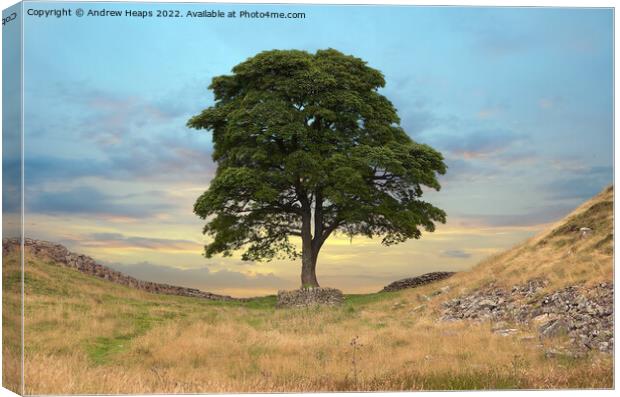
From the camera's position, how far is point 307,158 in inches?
910

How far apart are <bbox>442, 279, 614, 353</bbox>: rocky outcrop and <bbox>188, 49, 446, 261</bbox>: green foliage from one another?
554 cm

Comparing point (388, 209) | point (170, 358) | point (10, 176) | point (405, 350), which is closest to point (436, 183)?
point (388, 209)

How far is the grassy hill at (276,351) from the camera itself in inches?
427

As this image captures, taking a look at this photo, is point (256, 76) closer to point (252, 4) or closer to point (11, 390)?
point (252, 4)

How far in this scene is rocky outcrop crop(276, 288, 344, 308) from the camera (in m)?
22.4

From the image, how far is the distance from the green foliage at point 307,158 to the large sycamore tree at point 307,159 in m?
0.04

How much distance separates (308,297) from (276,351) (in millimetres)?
9933

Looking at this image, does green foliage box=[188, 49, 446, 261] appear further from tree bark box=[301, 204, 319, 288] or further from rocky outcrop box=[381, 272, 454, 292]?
rocky outcrop box=[381, 272, 454, 292]

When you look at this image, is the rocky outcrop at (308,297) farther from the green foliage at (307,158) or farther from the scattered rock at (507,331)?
the scattered rock at (507,331)

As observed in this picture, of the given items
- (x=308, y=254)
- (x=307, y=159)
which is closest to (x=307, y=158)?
(x=307, y=159)

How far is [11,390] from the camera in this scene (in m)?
10.7

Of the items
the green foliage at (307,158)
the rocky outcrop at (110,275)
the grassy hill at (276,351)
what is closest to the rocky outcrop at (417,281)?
the green foliage at (307,158)

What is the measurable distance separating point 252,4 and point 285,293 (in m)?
12.8

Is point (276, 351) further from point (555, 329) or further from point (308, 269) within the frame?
point (308, 269)
